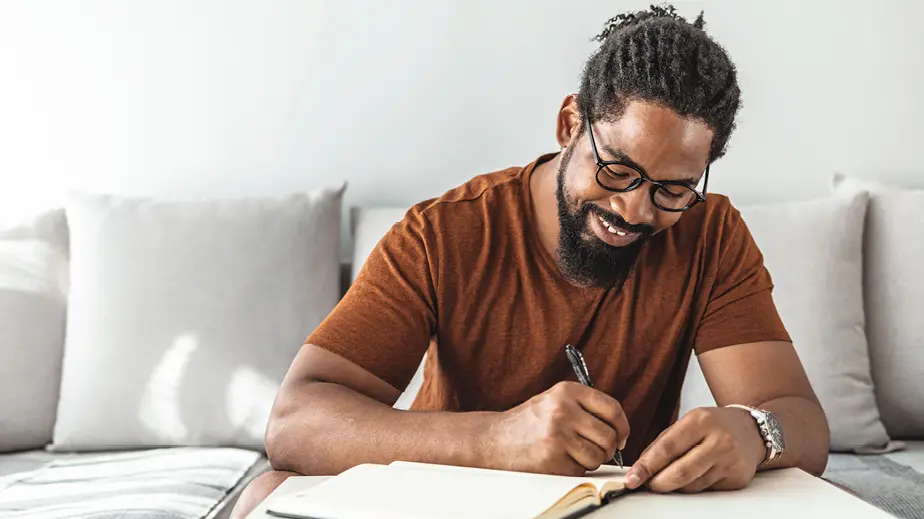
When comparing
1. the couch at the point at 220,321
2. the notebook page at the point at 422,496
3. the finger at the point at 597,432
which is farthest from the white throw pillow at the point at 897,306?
the notebook page at the point at 422,496

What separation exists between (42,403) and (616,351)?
4.24ft

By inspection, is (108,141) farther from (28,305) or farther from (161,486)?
(161,486)

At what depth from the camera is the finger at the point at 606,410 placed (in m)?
0.97

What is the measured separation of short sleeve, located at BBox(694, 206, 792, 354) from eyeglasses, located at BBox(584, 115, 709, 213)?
19 centimetres

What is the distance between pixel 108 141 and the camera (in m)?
2.30

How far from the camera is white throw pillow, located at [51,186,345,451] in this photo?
1943 millimetres

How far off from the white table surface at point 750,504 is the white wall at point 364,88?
1426mm

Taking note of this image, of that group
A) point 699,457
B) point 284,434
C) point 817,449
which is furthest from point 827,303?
point 284,434

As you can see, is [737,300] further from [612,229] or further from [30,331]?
[30,331]

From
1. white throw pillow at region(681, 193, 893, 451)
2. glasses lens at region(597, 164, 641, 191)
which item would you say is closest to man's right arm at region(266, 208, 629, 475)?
glasses lens at region(597, 164, 641, 191)

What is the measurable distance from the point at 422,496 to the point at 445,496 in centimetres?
2

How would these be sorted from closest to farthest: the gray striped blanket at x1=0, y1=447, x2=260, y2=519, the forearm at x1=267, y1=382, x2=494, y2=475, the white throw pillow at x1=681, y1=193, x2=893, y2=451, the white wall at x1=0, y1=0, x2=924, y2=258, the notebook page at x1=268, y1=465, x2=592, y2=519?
the notebook page at x1=268, y1=465, x2=592, y2=519 → the forearm at x1=267, y1=382, x2=494, y2=475 → the gray striped blanket at x1=0, y1=447, x2=260, y2=519 → the white throw pillow at x1=681, y1=193, x2=893, y2=451 → the white wall at x1=0, y1=0, x2=924, y2=258

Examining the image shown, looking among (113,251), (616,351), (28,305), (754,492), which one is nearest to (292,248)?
(113,251)

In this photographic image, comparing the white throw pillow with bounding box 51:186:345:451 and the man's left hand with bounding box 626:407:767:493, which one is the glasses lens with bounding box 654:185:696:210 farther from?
the white throw pillow with bounding box 51:186:345:451
